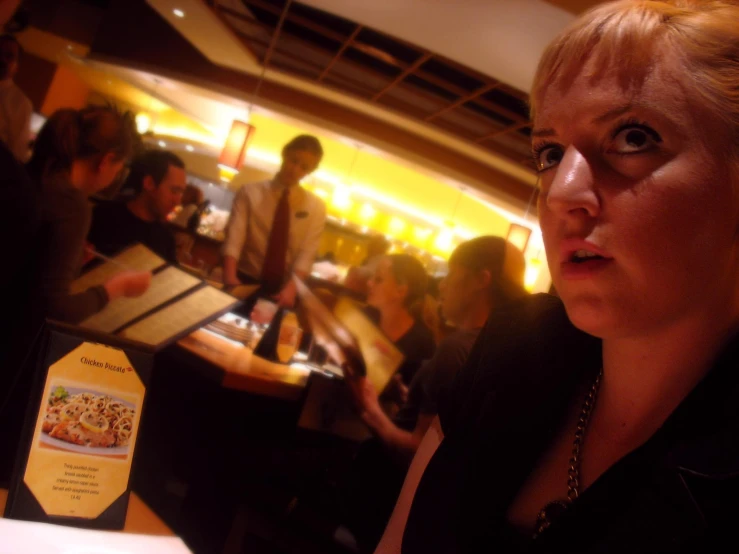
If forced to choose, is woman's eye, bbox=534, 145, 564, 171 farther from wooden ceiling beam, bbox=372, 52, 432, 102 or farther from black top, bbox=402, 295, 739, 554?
wooden ceiling beam, bbox=372, 52, 432, 102

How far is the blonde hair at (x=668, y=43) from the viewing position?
1.95 feet

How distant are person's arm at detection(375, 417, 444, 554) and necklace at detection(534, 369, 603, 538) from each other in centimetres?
23

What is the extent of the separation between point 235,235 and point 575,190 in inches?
121

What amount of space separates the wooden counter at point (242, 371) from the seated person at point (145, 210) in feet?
1.90

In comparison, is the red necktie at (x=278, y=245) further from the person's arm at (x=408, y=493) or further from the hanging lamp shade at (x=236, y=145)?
the person's arm at (x=408, y=493)

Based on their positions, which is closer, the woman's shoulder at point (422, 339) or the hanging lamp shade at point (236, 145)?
the woman's shoulder at point (422, 339)

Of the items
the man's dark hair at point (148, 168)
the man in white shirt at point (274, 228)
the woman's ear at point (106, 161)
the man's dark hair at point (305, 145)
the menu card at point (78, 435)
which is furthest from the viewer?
the man in white shirt at point (274, 228)

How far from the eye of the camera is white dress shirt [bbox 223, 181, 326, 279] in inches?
137

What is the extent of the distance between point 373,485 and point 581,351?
113 centimetres

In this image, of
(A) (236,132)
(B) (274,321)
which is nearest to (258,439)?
(B) (274,321)

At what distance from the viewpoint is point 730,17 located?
633 millimetres

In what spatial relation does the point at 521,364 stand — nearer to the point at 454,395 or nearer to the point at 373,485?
the point at 454,395

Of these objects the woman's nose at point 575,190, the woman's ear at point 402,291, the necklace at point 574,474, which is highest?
the woman's nose at point 575,190

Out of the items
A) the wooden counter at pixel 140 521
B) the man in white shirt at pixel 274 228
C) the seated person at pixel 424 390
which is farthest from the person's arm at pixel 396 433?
the man in white shirt at pixel 274 228
